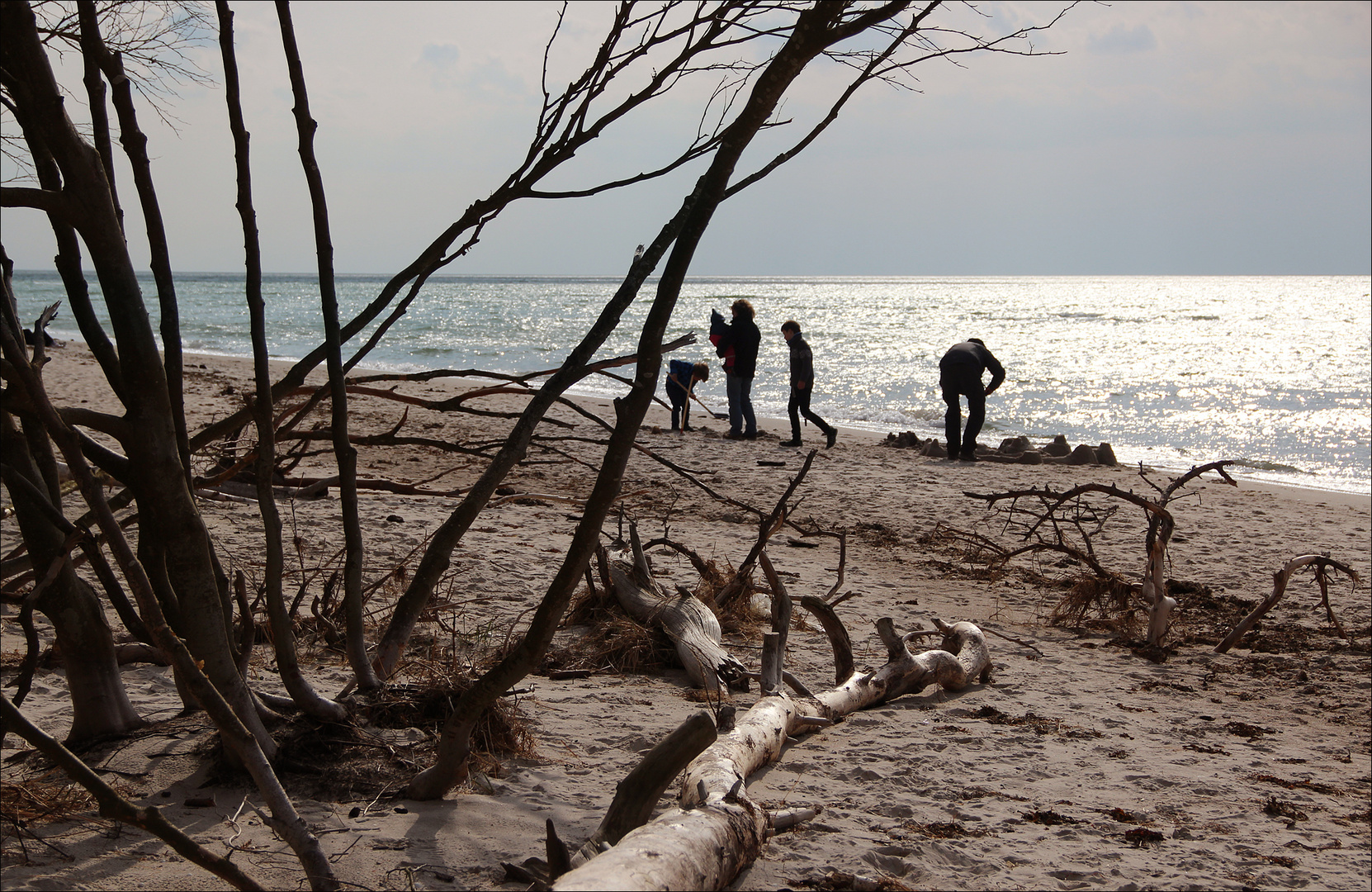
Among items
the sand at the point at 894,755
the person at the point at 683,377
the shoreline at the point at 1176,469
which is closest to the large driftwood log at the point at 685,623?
the sand at the point at 894,755

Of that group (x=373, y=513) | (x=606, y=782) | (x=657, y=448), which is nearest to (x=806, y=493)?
(x=657, y=448)

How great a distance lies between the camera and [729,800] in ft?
8.08

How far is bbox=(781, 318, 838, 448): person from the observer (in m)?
12.5

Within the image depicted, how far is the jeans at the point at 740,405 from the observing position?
12773 mm

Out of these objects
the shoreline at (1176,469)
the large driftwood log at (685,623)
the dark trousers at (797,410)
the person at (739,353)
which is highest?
the person at (739,353)

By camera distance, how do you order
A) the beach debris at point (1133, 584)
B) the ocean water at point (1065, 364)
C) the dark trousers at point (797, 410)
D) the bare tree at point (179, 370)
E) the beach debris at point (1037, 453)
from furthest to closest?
the ocean water at point (1065, 364), the dark trousers at point (797, 410), the beach debris at point (1037, 453), the beach debris at point (1133, 584), the bare tree at point (179, 370)

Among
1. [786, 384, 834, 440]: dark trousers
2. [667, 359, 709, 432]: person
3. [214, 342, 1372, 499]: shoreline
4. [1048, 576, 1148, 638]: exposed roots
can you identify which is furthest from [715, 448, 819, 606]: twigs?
[786, 384, 834, 440]: dark trousers

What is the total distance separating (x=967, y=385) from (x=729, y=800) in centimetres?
1015

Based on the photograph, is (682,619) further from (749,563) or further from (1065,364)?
(1065,364)

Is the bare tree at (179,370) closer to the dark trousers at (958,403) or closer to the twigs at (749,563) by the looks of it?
the twigs at (749,563)

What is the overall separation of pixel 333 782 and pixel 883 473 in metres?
9.06

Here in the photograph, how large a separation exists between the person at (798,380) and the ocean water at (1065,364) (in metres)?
4.44

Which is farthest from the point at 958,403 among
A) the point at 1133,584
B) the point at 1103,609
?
the point at 1103,609

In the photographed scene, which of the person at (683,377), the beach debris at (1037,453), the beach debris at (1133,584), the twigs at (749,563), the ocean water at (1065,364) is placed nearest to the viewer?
the twigs at (749,563)
